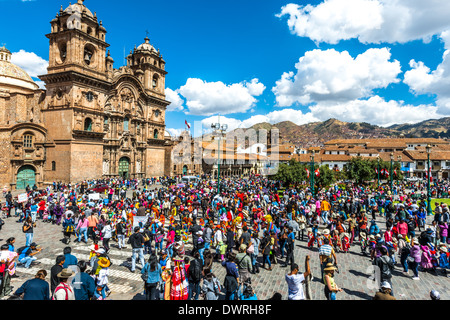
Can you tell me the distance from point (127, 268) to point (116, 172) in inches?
1261

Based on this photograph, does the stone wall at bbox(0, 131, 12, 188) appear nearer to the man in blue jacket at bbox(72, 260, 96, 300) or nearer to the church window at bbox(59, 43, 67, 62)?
the church window at bbox(59, 43, 67, 62)

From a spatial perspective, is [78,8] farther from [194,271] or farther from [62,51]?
[194,271]

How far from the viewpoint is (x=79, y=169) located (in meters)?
32.2

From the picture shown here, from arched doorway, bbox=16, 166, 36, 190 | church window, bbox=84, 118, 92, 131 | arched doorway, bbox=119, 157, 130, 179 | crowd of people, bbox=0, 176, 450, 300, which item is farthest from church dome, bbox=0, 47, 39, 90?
crowd of people, bbox=0, 176, 450, 300

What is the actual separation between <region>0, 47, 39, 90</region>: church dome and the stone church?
0.11 m

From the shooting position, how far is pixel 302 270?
9047mm

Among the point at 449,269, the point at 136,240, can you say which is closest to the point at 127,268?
the point at 136,240

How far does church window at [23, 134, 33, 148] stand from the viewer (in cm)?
2952

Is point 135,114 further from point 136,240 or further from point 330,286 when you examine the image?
point 330,286

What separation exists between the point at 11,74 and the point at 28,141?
47.4 feet

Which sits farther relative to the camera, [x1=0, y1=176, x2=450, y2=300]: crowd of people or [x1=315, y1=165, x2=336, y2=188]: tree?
[x1=315, y1=165, x2=336, y2=188]: tree

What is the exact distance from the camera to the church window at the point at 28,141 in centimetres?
2952

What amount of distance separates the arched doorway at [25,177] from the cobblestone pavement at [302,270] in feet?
76.9

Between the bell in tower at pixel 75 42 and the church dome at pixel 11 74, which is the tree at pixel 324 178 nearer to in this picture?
the bell in tower at pixel 75 42
